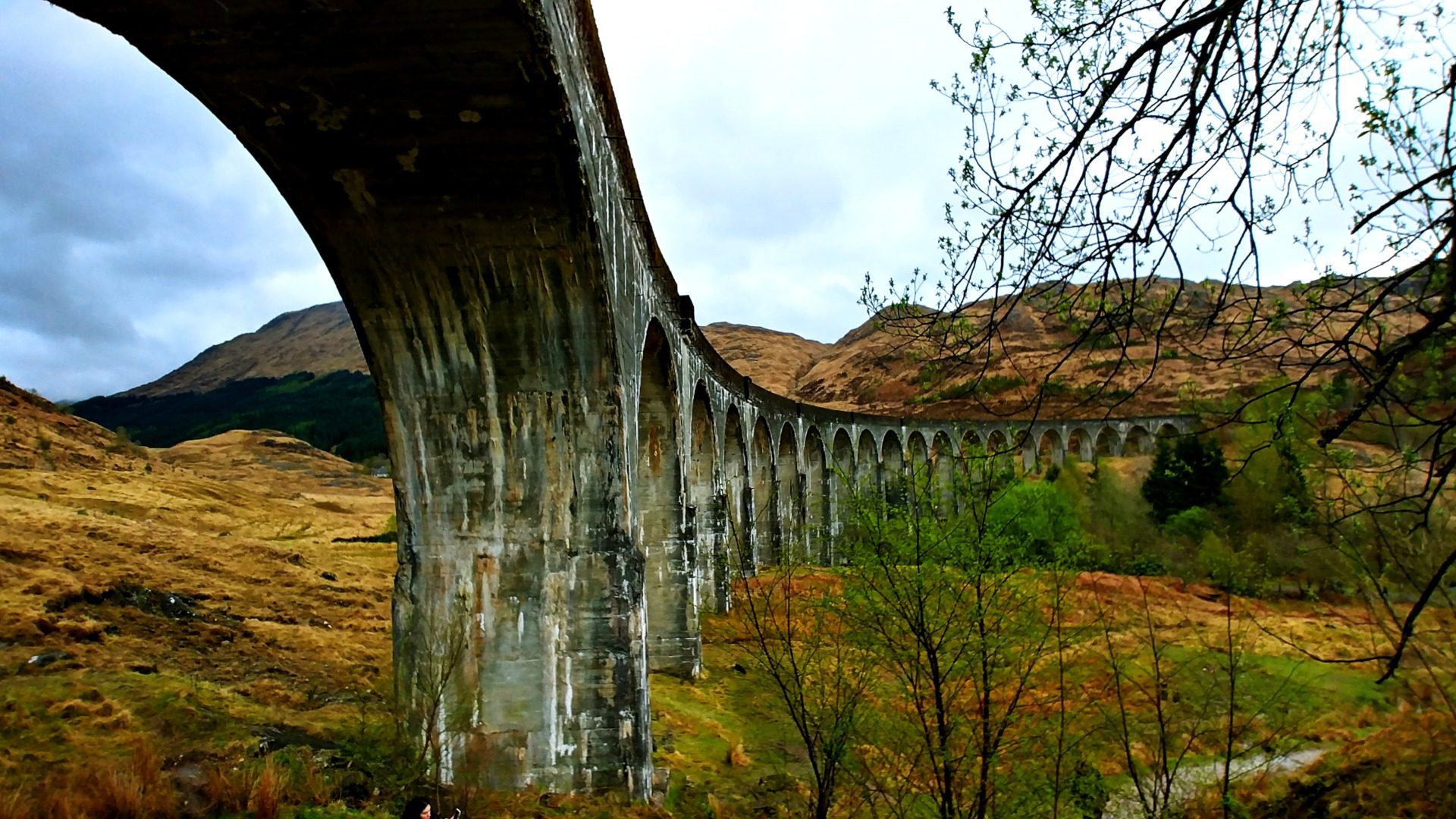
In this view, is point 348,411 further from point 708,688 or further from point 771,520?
point 708,688

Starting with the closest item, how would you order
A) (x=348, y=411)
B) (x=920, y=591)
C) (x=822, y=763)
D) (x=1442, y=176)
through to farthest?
(x=1442, y=176)
(x=920, y=591)
(x=822, y=763)
(x=348, y=411)

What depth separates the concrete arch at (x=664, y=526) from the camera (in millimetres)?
11656

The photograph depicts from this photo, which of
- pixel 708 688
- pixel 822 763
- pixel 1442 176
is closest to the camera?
pixel 1442 176

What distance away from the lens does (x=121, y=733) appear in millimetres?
7477

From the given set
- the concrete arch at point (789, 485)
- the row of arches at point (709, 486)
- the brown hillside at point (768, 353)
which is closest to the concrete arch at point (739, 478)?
the row of arches at point (709, 486)

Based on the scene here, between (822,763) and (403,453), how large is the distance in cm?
446

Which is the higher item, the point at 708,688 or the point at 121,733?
the point at 121,733

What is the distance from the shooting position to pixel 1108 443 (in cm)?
5788

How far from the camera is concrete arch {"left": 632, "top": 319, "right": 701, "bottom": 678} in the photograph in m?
11.7

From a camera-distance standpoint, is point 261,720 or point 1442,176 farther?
point 261,720

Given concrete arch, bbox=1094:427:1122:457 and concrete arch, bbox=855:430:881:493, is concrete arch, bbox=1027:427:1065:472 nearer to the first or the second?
concrete arch, bbox=1094:427:1122:457

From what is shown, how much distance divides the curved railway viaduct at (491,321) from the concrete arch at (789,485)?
16.4 meters

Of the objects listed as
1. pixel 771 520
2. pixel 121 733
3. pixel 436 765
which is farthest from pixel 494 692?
pixel 771 520

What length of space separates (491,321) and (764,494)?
57.7ft
